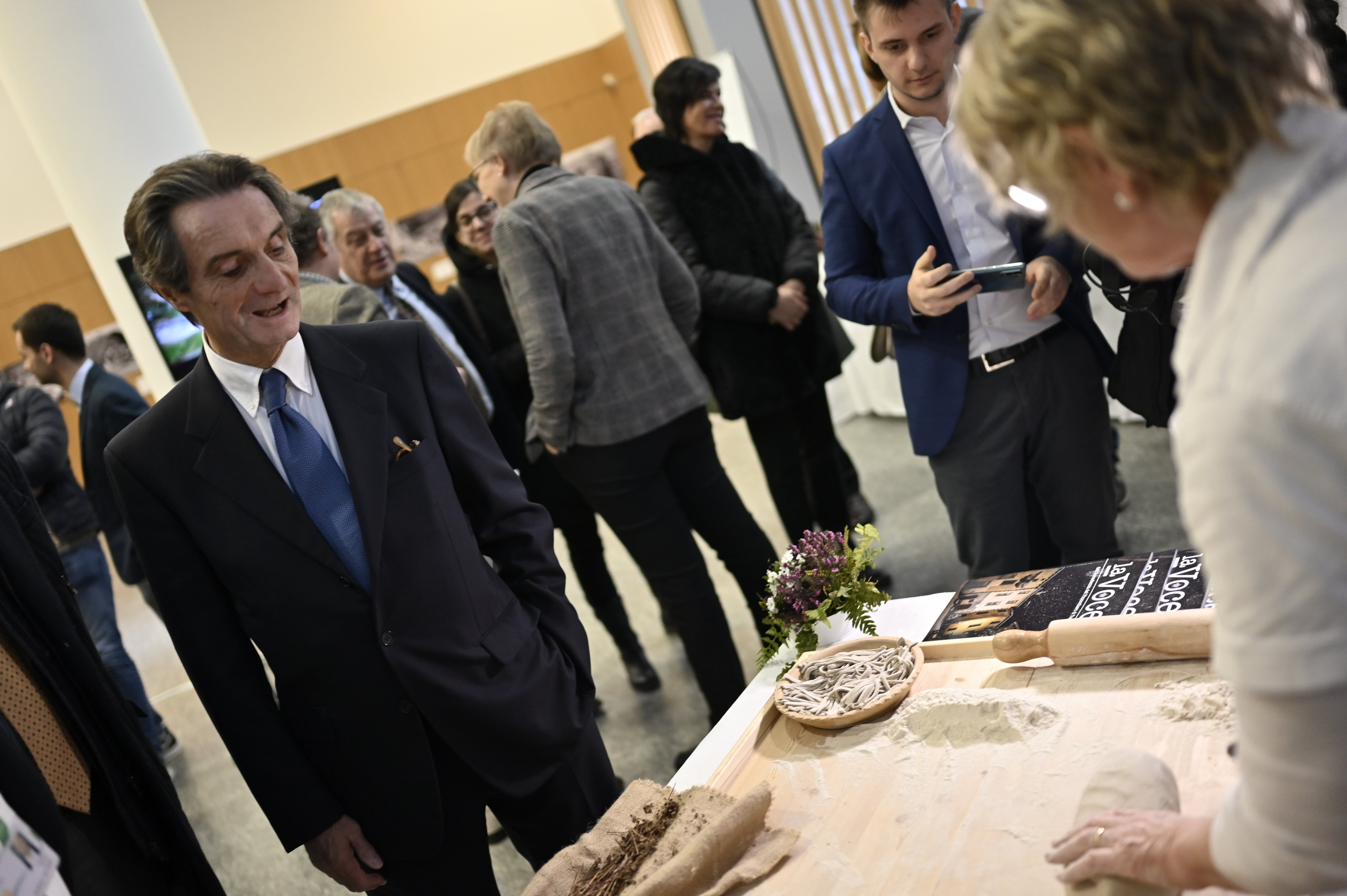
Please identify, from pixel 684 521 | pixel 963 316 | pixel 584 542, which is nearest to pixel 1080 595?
pixel 963 316

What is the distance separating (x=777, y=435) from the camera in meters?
3.46

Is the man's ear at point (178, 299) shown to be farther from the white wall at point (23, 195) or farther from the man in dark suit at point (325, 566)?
the white wall at point (23, 195)

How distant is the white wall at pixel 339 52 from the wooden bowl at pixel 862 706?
8002 mm

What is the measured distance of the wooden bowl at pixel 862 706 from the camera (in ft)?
4.98

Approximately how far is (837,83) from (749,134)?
0.93 metres

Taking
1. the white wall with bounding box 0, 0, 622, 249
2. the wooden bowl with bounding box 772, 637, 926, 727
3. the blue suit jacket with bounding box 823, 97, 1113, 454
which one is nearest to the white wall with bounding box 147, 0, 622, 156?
the white wall with bounding box 0, 0, 622, 249

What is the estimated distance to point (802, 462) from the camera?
356cm

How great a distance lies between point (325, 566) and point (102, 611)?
3.25 metres

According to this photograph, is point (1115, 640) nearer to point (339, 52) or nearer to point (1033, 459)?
point (1033, 459)

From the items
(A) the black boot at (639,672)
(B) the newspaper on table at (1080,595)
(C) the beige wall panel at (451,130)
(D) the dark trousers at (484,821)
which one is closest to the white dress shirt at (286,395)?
(D) the dark trousers at (484,821)

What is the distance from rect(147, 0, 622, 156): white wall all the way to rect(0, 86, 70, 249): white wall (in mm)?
1728

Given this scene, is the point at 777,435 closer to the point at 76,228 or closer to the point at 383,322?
the point at 383,322


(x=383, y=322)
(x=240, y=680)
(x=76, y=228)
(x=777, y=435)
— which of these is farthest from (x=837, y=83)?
(x=240, y=680)

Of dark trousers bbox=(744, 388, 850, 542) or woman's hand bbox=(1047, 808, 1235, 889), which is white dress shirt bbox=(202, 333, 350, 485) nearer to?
woman's hand bbox=(1047, 808, 1235, 889)
